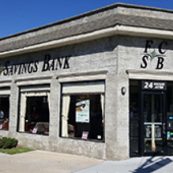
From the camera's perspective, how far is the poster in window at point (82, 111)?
14.3 meters

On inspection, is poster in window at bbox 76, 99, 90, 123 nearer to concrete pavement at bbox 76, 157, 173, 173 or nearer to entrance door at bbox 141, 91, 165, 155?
entrance door at bbox 141, 91, 165, 155

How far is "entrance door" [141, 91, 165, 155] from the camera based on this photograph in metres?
13.3

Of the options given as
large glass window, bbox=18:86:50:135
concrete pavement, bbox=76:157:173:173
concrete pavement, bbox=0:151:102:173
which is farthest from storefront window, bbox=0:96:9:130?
concrete pavement, bbox=76:157:173:173

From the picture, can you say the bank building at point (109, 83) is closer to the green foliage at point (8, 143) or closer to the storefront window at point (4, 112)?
the green foliage at point (8, 143)

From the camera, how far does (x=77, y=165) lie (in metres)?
12.1

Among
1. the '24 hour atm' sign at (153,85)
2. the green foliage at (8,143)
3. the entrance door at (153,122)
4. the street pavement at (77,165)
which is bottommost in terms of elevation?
the street pavement at (77,165)

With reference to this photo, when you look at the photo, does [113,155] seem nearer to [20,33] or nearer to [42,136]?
[42,136]

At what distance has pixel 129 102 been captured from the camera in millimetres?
13133

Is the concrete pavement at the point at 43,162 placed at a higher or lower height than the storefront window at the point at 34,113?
lower

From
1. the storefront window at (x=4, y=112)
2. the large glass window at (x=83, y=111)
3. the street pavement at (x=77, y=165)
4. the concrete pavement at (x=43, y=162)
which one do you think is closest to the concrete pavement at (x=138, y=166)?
the street pavement at (x=77, y=165)

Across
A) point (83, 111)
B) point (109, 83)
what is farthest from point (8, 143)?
point (109, 83)

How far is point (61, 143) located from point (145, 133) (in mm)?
3457

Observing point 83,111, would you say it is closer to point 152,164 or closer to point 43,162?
point 43,162

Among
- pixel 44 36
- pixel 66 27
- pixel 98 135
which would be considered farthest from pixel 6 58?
pixel 98 135
